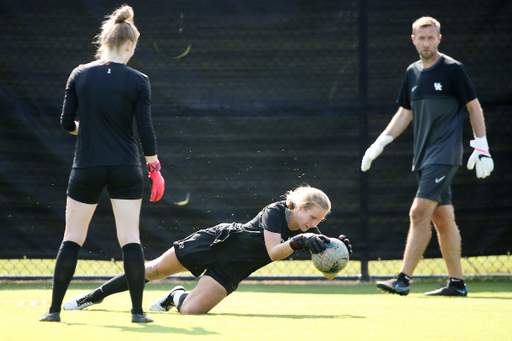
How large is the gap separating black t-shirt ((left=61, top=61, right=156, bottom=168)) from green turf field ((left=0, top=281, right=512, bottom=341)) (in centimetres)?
88

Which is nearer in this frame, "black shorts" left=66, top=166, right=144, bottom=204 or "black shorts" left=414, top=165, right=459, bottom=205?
"black shorts" left=66, top=166, right=144, bottom=204

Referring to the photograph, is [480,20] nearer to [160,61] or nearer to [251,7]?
[251,7]

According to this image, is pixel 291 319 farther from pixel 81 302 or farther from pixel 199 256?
pixel 81 302

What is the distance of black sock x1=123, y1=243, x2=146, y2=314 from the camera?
3047mm

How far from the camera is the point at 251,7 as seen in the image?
5.71 meters

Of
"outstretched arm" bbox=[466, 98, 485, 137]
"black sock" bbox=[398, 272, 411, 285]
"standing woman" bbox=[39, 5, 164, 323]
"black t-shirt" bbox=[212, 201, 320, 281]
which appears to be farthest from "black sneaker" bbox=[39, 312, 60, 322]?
"outstretched arm" bbox=[466, 98, 485, 137]

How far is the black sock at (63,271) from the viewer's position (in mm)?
3018

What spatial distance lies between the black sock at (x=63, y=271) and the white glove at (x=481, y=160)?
3.14 meters

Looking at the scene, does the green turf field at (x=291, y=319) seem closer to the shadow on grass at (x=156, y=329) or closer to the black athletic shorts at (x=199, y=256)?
the shadow on grass at (x=156, y=329)

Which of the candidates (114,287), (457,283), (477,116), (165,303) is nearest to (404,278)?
(457,283)

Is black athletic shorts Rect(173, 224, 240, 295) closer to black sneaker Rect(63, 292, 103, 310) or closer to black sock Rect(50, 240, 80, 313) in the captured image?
black sneaker Rect(63, 292, 103, 310)

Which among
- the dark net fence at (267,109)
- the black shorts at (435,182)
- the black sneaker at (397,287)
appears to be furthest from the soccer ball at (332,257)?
the dark net fence at (267,109)

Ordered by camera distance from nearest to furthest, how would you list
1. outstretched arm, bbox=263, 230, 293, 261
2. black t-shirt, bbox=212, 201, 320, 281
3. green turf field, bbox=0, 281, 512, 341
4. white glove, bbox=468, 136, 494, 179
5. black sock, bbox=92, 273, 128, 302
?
green turf field, bbox=0, 281, 512, 341 → outstretched arm, bbox=263, 230, 293, 261 → black sock, bbox=92, 273, 128, 302 → black t-shirt, bbox=212, 201, 320, 281 → white glove, bbox=468, 136, 494, 179

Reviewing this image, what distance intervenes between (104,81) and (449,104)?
2.94 metres
